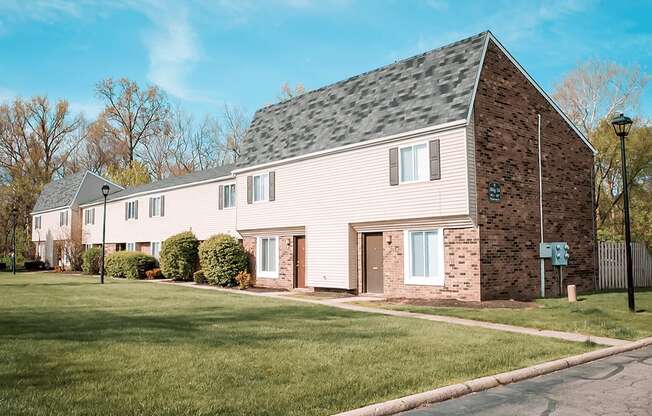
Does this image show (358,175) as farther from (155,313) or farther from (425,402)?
(425,402)

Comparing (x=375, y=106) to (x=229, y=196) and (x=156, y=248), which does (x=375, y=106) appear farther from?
(x=156, y=248)

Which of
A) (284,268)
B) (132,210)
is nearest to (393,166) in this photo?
(284,268)

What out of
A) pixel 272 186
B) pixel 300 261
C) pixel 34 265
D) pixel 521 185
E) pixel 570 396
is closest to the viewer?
pixel 570 396

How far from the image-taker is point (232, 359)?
7.88 meters

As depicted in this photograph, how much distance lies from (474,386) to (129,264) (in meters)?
29.1

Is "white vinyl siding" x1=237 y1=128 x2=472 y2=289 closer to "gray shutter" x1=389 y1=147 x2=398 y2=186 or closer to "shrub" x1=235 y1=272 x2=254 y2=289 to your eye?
"gray shutter" x1=389 y1=147 x2=398 y2=186

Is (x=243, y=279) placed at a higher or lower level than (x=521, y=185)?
lower

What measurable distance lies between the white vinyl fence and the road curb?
13252mm

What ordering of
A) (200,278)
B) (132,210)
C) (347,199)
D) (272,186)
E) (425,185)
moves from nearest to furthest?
(425,185) → (347,199) → (272,186) → (200,278) → (132,210)

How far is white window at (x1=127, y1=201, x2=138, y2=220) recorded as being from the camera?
3759 centimetres

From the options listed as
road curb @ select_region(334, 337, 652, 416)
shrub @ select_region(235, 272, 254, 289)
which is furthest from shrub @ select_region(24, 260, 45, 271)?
road curb @ select_region(334, 337, 652, 416)

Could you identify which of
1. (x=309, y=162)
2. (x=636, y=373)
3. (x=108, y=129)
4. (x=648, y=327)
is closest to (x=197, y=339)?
(x=636, y=373)

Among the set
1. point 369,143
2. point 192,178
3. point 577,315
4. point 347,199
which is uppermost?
point 192,178

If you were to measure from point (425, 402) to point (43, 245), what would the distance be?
53581 mm
